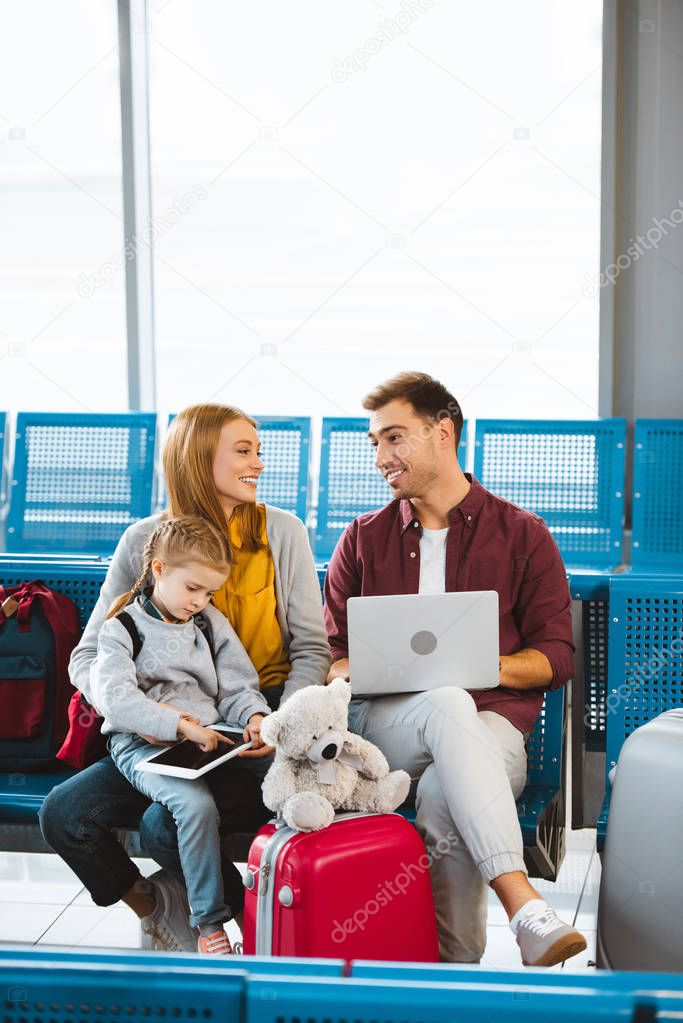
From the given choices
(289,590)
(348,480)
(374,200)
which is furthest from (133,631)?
(374,200)

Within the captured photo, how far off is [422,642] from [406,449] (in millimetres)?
520

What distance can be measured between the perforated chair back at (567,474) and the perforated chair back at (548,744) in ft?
6.13

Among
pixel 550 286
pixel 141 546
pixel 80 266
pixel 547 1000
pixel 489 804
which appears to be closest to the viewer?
pixel 547 1000

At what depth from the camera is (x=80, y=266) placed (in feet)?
17.0

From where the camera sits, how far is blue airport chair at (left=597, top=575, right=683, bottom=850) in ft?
7.93

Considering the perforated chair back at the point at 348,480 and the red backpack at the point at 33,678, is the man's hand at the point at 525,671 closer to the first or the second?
the red backpack at the point at 33,678

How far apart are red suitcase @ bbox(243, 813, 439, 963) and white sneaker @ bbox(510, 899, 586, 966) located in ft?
0.55

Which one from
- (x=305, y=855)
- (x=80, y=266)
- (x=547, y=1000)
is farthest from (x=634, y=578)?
(x=80, y=266)

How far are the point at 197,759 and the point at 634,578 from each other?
1.04 m

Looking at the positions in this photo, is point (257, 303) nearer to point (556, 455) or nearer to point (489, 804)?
point (556, 455)

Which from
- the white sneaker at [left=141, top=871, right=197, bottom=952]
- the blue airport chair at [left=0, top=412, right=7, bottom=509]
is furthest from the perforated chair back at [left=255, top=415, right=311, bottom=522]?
the white sneaker at [left=141, top=871, right=197, bottom=952]

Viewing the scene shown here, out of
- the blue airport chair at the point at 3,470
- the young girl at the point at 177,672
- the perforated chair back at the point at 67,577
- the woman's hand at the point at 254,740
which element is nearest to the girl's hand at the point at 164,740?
the young girl at the point at 177,672

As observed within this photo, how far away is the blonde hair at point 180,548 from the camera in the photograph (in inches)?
88.1

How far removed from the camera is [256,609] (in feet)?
8.06
